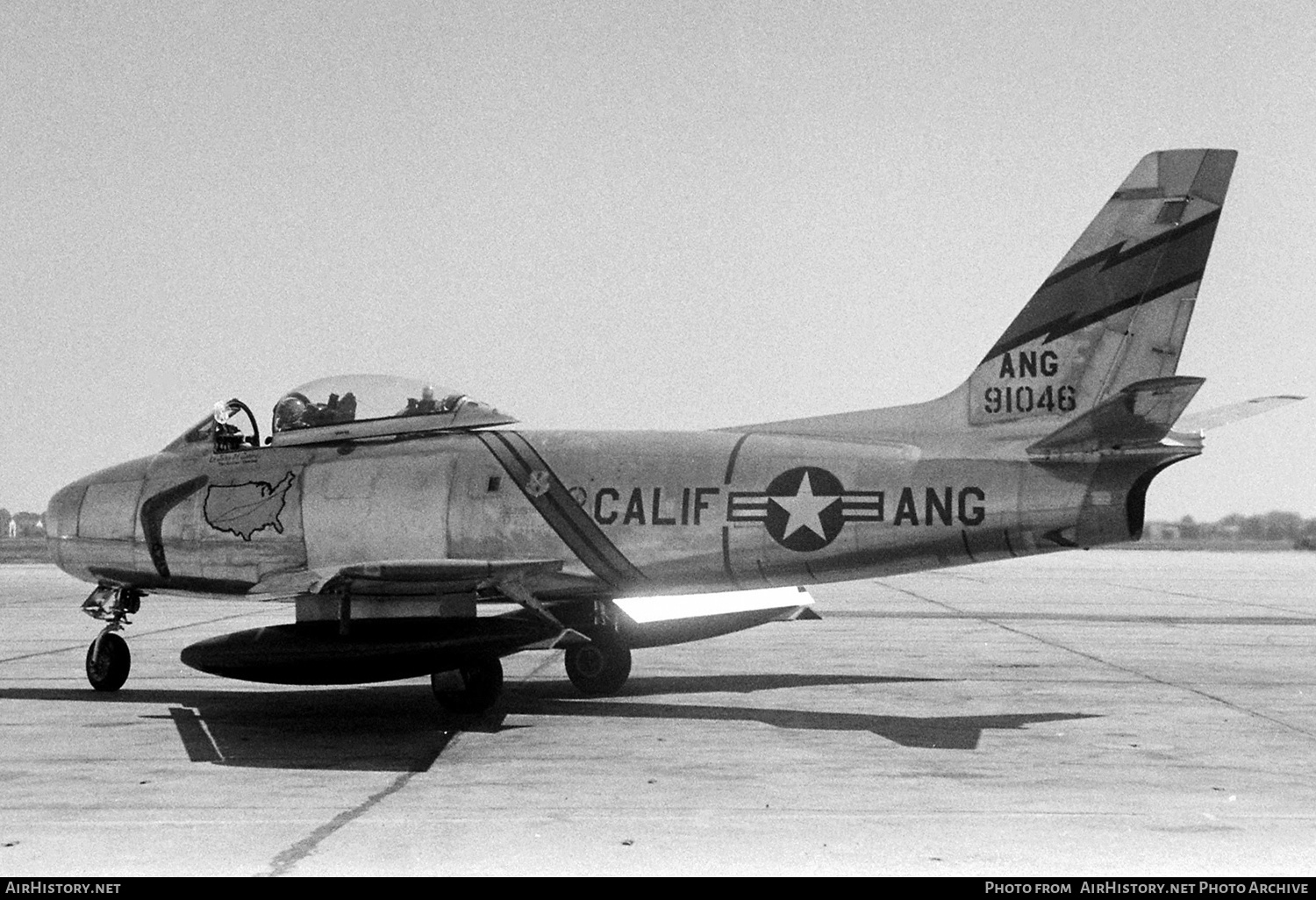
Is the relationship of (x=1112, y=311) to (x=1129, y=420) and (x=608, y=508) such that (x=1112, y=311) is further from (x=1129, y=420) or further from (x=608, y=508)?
(x=608, y=508)

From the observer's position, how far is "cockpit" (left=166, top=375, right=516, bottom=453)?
1275cm

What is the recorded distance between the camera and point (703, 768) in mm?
9219

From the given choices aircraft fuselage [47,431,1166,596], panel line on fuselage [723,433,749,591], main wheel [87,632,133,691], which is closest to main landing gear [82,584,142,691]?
main wheel [87,632,133,691]

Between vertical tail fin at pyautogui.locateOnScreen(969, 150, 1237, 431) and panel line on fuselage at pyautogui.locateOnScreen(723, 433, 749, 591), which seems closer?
vertical tail fin at pyautogui.locateOnScreen(969, 150, 1237, 431)

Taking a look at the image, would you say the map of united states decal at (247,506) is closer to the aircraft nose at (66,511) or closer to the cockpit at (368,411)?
the cockpit at (368,411)

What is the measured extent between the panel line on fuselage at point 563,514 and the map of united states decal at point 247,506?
2.00 metres

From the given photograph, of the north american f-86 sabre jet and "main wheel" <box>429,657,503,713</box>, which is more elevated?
the north american f-86 sabre jet

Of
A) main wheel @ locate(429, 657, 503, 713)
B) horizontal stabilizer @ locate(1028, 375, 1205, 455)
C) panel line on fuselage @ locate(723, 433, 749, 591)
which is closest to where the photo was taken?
horizontal stabilizer @ locate(1028, 375, 1205, 455)

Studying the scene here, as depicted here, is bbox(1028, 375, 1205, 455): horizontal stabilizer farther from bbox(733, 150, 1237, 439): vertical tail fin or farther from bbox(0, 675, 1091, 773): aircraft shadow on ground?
bbox(0, 675, 1091, 773): aircraft shadow on ground

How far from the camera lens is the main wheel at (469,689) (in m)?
12.0

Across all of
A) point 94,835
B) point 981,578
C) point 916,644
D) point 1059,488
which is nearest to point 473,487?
point 1059,488

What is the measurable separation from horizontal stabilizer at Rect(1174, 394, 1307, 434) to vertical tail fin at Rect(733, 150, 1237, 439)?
0.45 meters

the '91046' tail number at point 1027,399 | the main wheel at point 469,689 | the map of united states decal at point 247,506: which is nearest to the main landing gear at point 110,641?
the map of united states decal at point 247,506

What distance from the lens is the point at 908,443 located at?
37.7 feet
